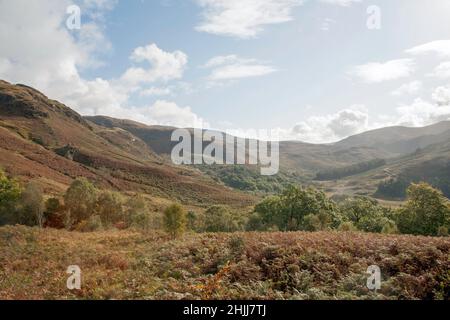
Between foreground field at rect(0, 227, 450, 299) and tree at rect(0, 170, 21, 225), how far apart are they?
114 ft

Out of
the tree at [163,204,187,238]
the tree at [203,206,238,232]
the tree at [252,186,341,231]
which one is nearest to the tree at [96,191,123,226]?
the tree at [203,206,238,232]

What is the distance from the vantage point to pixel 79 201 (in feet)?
182

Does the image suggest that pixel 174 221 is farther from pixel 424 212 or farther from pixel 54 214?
pixel 54 214

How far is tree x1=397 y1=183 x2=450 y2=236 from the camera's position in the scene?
129 feet

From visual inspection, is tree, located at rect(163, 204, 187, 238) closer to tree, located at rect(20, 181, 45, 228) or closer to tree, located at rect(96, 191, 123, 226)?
tree, located at rect(20, 181, 45, 228)

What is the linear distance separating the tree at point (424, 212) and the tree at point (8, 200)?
1913 inches

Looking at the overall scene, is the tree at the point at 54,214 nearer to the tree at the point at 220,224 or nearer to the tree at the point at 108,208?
the tree at the point at 108,208

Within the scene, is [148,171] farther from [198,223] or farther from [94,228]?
[94,228]

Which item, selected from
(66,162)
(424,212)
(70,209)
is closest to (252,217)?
(424,212)

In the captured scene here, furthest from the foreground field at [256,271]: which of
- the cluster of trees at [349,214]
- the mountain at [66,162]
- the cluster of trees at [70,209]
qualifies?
the mountain at [66,162]

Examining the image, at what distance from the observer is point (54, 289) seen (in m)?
13.5

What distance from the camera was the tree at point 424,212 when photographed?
39.2 m
